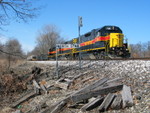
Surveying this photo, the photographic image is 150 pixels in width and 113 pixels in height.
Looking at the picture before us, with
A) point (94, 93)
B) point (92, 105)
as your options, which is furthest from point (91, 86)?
point (92, 105)

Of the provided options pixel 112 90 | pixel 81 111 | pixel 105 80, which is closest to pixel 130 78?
pixel 105 80

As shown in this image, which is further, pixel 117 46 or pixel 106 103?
pixel 117 46

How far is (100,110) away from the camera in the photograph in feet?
13.7

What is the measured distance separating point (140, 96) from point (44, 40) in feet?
187

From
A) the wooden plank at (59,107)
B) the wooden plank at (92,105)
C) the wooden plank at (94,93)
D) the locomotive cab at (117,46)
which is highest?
the locomotive cab at (117,46)

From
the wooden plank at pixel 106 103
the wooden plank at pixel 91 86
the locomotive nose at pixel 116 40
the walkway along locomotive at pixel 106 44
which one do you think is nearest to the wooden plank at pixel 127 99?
the wooden plank at pixel 106 103

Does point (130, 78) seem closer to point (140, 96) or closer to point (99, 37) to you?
point (140, 96)

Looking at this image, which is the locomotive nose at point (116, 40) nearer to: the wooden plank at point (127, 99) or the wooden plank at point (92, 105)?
the wooden plank at point (127, 99)

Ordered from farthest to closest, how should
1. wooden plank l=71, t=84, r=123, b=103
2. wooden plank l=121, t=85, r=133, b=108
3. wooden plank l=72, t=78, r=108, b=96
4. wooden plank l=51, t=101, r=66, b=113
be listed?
wooden plank l=72, t=78, r=108, b=96 < wooden plank l=71, t=84, r=123, b=103 < wooden plank l=51, t=101, r=66, b=113 < wooden plank l=121, t=85, r=133, b=108

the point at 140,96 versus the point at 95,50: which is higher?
the point at 95,50

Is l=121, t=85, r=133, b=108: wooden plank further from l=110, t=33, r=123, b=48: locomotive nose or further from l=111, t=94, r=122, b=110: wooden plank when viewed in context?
l=110, t=33, r=123, b=48: locomotive nose

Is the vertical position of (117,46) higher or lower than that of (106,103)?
higher

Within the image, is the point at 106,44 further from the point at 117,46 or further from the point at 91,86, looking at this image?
the point at 91,86

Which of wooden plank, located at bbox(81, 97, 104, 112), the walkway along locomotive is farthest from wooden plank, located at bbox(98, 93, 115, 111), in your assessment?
the walkway along locomotive
